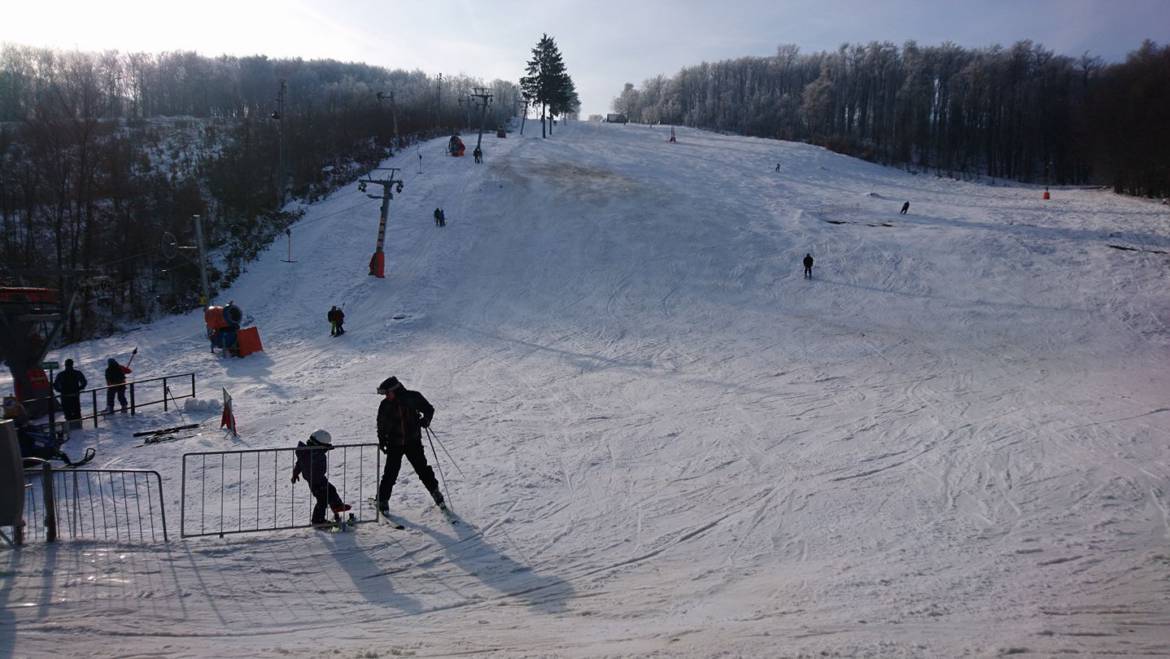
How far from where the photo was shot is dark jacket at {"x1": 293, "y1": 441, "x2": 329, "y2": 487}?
295 inches

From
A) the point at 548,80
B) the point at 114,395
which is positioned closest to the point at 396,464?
the point at 114,395

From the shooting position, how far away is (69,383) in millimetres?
13055

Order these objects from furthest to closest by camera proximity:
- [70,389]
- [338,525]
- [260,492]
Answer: [70,389], [260,492], [338,525]

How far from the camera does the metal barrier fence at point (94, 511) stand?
6.91 metres

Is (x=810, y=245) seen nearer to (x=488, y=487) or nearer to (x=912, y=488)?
(x=912, y=488)

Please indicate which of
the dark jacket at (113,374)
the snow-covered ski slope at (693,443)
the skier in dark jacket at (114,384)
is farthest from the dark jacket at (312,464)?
the dark jacket at (113,374)

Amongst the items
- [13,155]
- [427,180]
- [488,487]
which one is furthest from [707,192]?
[13,155]

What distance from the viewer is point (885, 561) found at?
6.82 metres

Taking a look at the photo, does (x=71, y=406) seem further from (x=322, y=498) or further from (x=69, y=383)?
(x=322, y=498)

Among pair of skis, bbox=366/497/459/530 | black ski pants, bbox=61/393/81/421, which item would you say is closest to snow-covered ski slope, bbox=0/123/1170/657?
pair of skis, bbox=366/497/459/530

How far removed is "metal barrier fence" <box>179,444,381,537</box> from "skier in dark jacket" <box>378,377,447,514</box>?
0.77 ft

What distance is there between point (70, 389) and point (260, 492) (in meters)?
7.09

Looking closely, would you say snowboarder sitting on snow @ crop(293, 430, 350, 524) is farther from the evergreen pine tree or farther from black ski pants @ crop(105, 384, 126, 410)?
the evergreen pine tree

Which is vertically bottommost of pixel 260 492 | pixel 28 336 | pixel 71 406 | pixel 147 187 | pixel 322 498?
pixel 71 406
